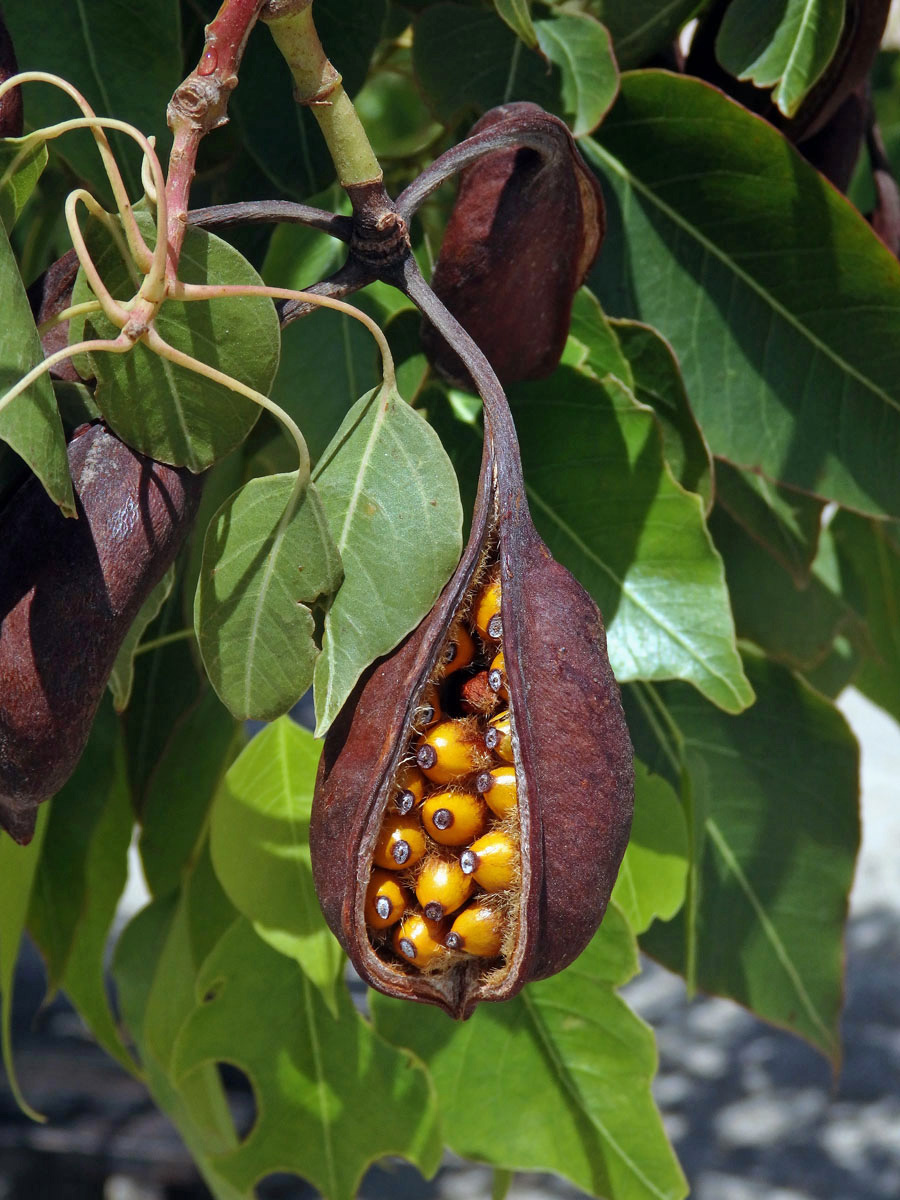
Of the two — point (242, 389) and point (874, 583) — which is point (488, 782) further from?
point (874, 583)

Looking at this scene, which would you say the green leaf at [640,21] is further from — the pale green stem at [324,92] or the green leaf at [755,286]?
the pale green stem at [324,92]

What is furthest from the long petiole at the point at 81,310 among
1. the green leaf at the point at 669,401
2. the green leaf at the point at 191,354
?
the green leaf at the point at 669,401

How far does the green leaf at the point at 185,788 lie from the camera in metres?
0.85

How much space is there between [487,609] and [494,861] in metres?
0.09

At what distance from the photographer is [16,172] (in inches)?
17.3

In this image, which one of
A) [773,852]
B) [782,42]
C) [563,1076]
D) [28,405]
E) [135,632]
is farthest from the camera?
[773,852]

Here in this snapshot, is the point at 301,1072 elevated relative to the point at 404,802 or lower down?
lower down

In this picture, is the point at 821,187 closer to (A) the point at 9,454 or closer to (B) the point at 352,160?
(B) the point at 352,160

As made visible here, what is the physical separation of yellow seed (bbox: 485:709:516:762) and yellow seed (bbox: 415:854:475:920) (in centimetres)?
4

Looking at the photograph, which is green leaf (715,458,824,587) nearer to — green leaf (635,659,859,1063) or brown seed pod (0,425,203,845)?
green leaf (635,659,859,1063)

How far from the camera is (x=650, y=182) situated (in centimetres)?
72

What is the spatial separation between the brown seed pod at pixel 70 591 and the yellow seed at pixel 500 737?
13cm

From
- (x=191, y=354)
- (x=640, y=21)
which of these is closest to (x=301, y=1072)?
(x=191, y=354)

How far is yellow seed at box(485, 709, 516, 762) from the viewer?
441 mm
